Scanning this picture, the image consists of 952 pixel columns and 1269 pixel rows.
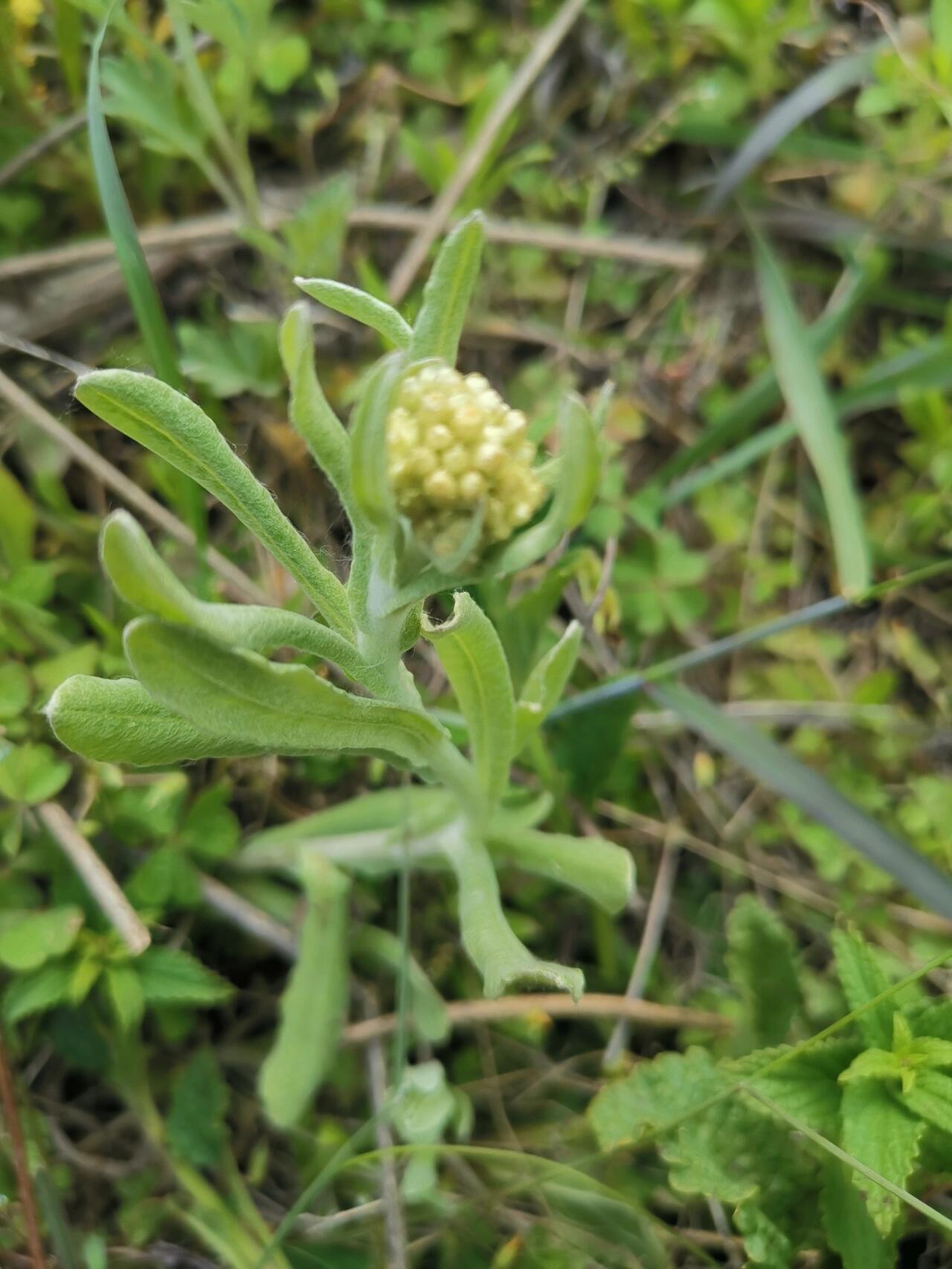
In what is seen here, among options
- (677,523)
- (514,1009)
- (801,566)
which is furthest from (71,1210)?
(801,566)

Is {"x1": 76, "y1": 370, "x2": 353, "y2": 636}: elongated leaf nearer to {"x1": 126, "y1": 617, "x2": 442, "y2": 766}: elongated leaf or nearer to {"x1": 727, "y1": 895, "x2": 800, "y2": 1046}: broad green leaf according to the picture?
{"x1": 126, "y1": 617, "x2": 442, "y2": 766}: elongated leaf

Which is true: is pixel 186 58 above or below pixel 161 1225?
above

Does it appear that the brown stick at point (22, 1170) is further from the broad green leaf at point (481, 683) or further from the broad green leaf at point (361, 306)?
the broad green leaf at point (361, 306)

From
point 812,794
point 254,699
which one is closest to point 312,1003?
point 254,699

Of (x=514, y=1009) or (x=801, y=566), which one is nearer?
(x=514, y=1009)

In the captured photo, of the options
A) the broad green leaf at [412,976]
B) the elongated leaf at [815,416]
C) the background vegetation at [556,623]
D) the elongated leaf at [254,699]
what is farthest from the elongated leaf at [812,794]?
the elongated leaf at [254,699]

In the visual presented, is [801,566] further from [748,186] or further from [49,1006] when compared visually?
[49,1006]
